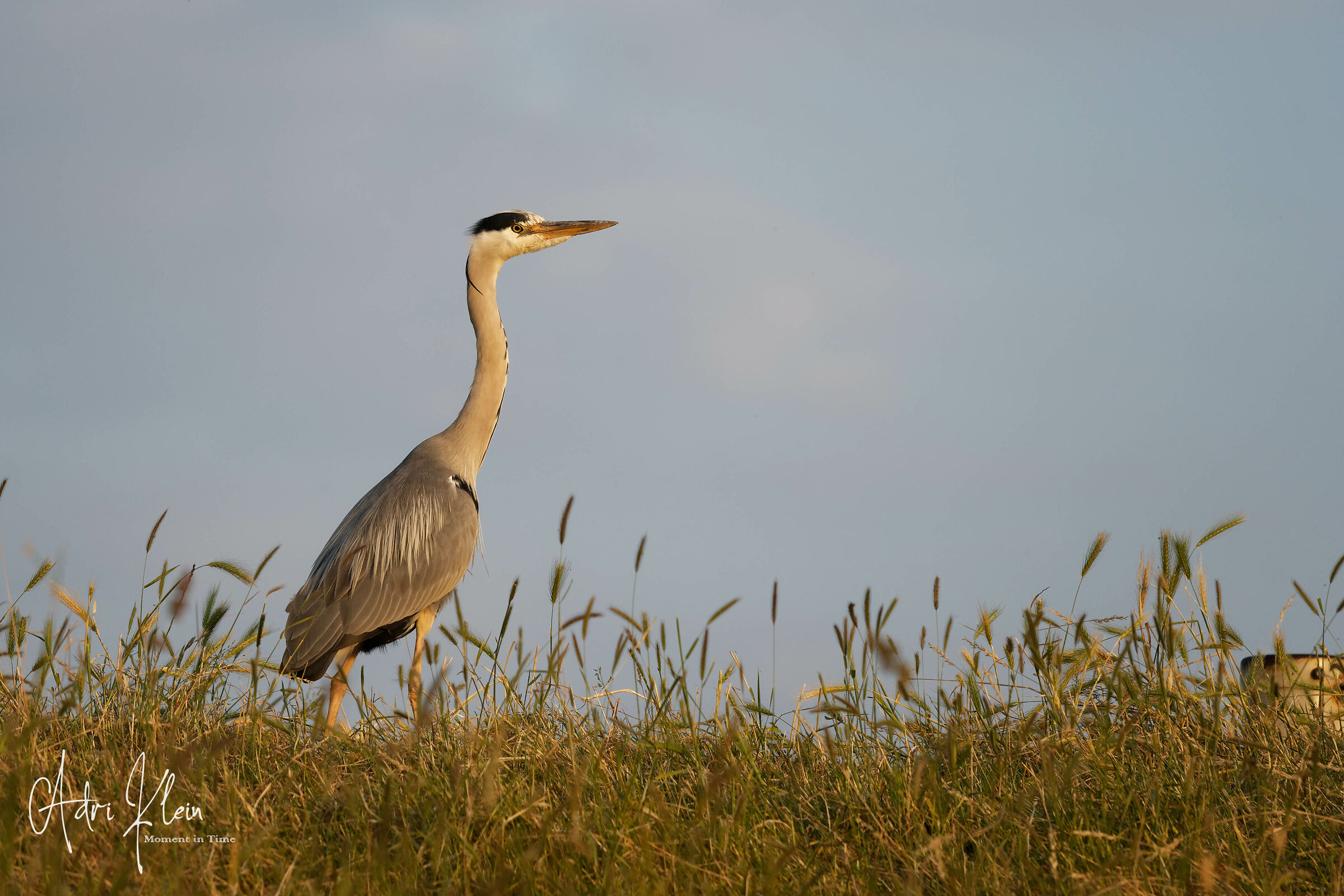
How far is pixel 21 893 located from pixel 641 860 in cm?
142

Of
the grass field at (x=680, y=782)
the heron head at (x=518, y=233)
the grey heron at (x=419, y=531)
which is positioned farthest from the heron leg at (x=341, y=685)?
the heron head at (x=518, y=233)

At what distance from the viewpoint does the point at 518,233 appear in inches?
322

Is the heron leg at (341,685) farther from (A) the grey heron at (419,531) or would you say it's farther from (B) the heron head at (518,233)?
(B) the heron head at (518,233)

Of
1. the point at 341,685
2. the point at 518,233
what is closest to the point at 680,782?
the point at 341,685

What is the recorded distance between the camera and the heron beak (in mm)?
8258

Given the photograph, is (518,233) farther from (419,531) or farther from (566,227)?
(419,531)

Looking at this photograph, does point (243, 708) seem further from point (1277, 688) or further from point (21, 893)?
point (1277, 688)

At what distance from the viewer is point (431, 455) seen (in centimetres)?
746

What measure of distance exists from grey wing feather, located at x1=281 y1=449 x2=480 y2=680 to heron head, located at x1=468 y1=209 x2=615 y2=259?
74.7 inches

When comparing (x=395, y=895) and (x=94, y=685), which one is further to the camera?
(x=94, y=685)

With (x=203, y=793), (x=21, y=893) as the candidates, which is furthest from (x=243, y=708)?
(x=21, y=893)

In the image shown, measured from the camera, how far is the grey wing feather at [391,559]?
6.29 m

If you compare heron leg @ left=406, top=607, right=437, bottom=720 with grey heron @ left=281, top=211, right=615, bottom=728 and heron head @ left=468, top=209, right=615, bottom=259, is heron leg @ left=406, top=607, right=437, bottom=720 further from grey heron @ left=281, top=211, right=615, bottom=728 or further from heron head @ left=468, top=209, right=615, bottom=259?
heron head @ left=468, top=209, right=615, bottom=259

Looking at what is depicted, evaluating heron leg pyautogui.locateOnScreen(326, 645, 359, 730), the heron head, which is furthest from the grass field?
the heron head
